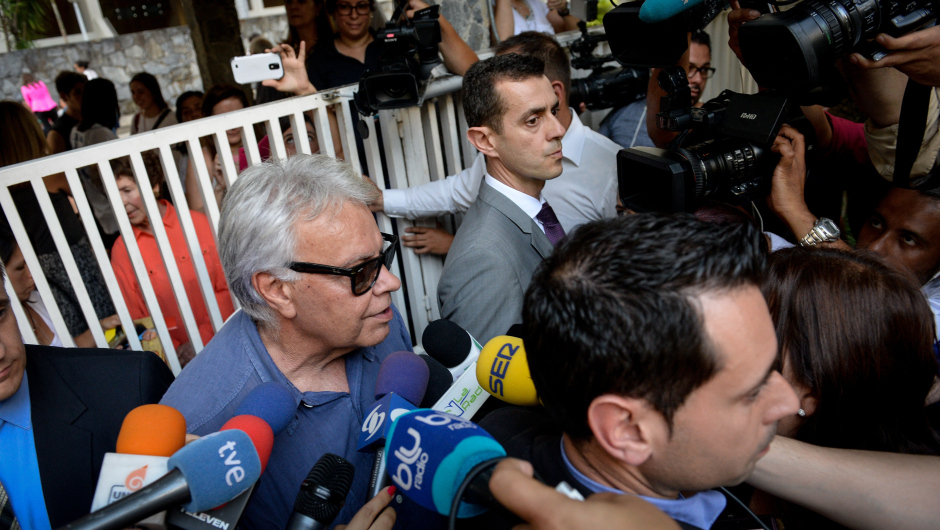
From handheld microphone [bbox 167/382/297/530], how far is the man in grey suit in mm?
810

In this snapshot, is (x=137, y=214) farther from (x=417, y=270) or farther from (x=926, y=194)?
(x=926, y=194)

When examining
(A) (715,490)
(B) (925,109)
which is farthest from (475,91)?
(A) (715,490)

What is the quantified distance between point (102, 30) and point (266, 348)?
14.2 metres

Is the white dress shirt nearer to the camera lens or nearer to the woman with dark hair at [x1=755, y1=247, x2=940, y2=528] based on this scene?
the camera lens

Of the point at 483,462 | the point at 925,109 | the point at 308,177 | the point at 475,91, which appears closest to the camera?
the point at 483,462

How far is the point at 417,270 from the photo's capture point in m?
3.07

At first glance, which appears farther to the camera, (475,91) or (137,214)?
(137,214)

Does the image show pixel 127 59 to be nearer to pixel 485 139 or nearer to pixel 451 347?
pixel 485 139

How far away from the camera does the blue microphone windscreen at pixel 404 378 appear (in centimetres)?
129

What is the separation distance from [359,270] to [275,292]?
0.22m

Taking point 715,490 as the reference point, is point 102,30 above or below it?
above

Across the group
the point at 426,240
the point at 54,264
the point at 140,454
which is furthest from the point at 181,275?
the point at 140,454

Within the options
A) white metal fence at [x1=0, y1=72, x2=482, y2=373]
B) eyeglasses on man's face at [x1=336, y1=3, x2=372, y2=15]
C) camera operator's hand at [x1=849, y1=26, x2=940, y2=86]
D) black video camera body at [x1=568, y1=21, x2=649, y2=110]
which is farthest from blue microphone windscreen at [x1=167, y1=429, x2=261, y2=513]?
eyeglasses on man's face at [x1=336, y1=3, x2=372, y2=15]

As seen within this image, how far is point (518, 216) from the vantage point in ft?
7.20
